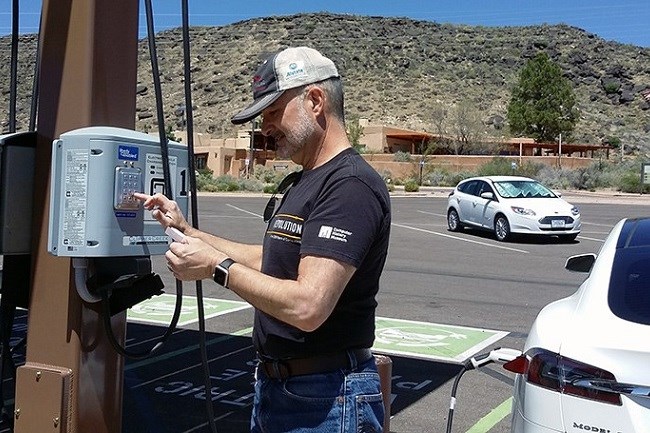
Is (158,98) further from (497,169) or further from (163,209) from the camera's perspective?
(497,169)

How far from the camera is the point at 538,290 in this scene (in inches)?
461

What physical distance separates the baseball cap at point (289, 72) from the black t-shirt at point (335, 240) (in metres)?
0.27

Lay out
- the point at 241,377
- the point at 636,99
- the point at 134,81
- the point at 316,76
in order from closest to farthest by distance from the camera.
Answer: the point at 316,76 → the point at 134,81 → the point at 241,377 → the point at 636,99

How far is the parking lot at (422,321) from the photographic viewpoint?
570 centimetres

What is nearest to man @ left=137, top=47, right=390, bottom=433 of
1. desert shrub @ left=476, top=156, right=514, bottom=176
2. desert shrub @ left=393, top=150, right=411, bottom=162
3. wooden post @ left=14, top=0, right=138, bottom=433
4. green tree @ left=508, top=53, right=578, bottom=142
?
wooden post @ left=14, top=0, right=138, bottom=433

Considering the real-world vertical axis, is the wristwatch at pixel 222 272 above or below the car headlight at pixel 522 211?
above

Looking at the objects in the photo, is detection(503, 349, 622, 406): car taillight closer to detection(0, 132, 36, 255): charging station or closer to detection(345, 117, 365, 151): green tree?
detection(0, 132, 36, 255): charging station

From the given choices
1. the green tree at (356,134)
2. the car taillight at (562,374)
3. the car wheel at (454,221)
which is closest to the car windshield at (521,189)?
the car wheel at (454,221)

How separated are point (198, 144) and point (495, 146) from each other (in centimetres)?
2582

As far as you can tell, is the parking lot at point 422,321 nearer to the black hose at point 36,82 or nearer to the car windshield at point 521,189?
the car windshield at point 521,189

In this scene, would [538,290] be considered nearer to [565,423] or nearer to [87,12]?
[565,423]

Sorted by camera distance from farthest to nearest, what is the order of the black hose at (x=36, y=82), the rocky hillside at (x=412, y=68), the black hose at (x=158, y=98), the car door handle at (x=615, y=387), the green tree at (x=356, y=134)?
the rocky hillside at (x=412, y=68)
the green tree at (x=356, y=134)
the black hose at (x=36, y=82)
the car door handle at (x=615, y=387)
the black hose at (x=158, y=98)

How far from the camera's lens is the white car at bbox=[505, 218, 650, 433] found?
9.69 feet

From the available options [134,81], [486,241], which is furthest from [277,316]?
[486,241]
